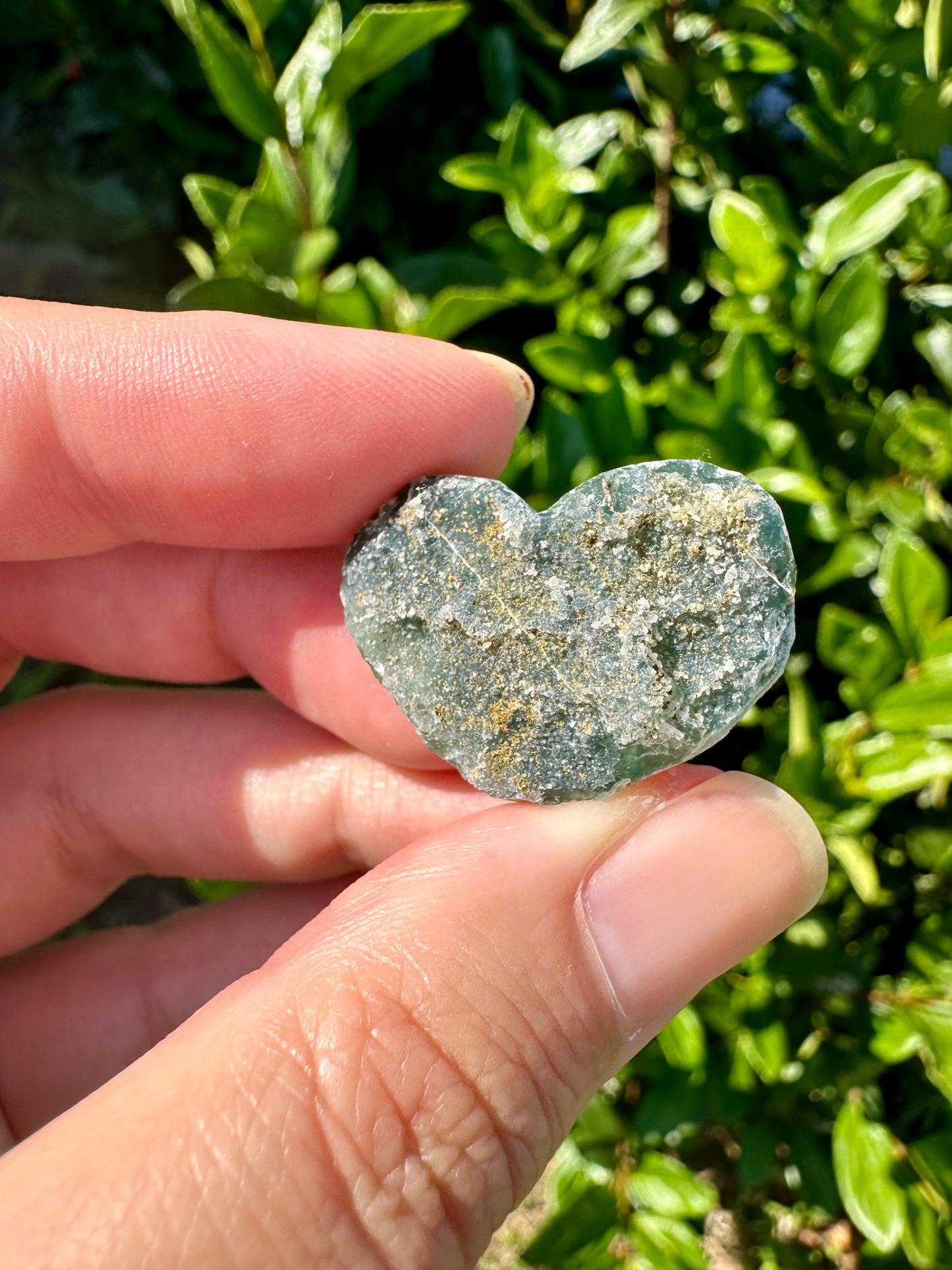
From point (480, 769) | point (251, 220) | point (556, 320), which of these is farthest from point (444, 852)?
point (556, 320)

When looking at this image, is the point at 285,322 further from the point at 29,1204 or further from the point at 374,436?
the point at 29,1204

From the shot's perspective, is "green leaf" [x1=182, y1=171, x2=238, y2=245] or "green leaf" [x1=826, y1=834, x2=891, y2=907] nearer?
"green leaf" [x1=826, y1=834, x2=891, y2=907]

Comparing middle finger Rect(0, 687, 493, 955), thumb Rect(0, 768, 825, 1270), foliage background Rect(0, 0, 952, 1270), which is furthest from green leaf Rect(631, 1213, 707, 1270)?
middle finger Rect(0, 687, 493, 955)

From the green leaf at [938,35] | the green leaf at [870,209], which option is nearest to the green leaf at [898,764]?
the green leaf at [870,209]

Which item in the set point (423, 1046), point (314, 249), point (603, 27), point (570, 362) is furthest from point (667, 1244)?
point (603, 27)

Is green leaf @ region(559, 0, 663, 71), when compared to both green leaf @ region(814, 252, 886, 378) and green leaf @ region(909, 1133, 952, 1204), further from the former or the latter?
green leaf @ region(909, 1133, 952, 1204)
